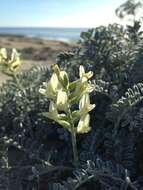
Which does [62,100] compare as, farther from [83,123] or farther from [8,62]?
[8,62]

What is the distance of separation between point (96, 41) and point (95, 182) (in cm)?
133

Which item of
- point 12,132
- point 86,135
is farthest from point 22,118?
point 86,135

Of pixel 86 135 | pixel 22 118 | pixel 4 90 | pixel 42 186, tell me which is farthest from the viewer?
pixel 4 90

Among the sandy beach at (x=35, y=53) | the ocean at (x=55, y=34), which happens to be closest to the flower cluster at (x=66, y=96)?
the sandy beach at (x=35, y=53)

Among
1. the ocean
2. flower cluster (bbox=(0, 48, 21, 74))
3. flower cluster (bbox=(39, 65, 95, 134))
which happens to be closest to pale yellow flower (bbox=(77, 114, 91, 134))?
flower cluster (bbox=(39, 65, 95, 134))

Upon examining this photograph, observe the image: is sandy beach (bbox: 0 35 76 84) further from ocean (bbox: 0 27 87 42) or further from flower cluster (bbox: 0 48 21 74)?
ocean (bbox: 0 27 87 42)

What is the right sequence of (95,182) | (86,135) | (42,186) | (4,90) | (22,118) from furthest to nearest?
(4,90), (22,118), (86,135), (42,186), (95,182)

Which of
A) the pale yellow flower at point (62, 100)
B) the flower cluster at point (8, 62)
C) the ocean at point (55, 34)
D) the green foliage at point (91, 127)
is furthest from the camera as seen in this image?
the ocean at point (55, 34)

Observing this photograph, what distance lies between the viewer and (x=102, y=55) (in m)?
3.91

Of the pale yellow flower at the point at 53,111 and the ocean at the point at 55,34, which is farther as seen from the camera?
the ocean at the point at 55,34

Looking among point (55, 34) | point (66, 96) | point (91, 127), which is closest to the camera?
point (66, 96)

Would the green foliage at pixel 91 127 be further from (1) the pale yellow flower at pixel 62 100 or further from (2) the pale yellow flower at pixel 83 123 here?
(1) the pale yellow flower at pixel 62 100

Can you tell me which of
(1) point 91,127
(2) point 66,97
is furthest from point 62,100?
(1) point 91,127

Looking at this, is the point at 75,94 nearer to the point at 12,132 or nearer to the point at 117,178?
the point at 117,178
